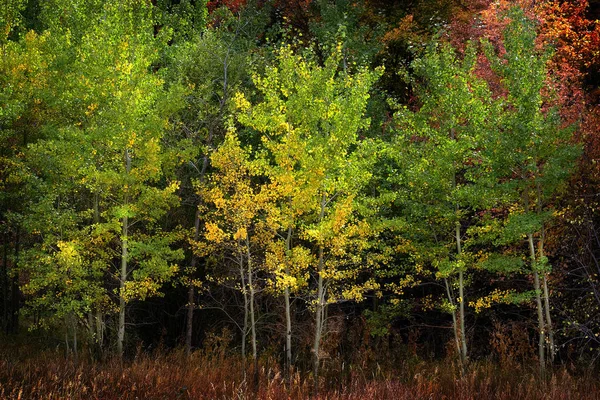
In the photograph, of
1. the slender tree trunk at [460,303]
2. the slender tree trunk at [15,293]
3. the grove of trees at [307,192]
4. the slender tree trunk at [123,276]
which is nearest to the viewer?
the grove of trees at [307,192]

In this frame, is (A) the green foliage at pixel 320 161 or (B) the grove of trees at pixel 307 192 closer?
(B) the grove of trees at pixel 307 192

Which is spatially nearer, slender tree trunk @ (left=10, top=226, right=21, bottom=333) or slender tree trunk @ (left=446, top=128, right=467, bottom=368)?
slender tree trunk @ (left=446, top=128, right=467, bottom=368)

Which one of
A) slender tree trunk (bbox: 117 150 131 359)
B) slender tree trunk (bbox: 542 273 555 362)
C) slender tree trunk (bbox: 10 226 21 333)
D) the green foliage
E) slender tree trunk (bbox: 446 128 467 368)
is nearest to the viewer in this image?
slender tree trunk (bbox: 542 273 555 362)

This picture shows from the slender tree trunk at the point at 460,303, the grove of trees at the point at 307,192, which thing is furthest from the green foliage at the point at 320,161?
the slender tree trunk at the point at 460,303

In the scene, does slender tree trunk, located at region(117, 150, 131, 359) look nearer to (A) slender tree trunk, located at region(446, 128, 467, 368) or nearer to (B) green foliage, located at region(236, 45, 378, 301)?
(B) green foliage, located at region(236, 45, 378, 301)

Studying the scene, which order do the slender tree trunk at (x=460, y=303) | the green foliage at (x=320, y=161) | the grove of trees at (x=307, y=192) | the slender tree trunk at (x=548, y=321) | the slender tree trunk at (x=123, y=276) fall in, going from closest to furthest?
the slender tree trunk at (x=548, y=321) < the grove of trees at (x=307, y=192) < the slender tree trunk at (x=460, y=303) < the green foliage at (x=320, y=161) < the slender tree trunk at (x=123, y=276)

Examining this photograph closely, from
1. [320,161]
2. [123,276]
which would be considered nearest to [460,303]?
[320,161]

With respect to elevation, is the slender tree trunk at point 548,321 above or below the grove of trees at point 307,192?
below

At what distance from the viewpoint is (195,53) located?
21.9 m

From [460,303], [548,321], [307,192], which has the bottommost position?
[548,321]

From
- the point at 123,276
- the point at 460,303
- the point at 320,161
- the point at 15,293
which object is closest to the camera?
the point at 460,303

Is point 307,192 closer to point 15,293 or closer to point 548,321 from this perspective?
point 548,321

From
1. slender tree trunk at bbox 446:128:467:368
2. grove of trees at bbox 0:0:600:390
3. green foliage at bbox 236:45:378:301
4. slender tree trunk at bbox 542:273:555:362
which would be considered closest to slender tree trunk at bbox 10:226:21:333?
grove of trees at bbox 0:0:600:390

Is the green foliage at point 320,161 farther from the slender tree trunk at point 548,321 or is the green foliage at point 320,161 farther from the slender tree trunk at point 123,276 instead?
the slender tree trunk at point 548,321
